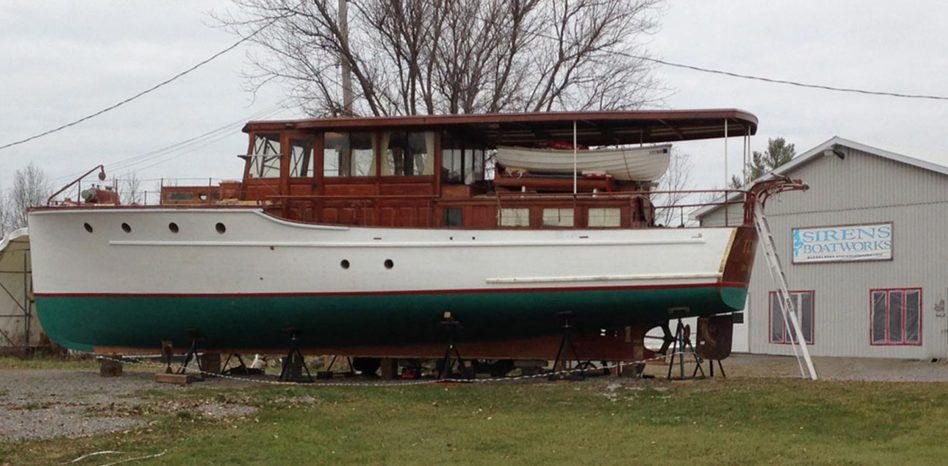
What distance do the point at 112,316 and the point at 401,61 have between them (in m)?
13.9

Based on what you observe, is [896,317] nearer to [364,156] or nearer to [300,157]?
[364,156]

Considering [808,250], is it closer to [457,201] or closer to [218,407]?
[457,201]

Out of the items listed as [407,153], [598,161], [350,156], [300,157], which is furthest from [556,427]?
[300,157]

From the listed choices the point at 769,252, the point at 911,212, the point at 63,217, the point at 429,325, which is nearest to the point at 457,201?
the point at 429,325

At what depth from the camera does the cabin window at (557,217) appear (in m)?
19.2

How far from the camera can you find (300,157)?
20469 mm

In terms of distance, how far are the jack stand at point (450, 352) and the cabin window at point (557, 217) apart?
210 centimetres

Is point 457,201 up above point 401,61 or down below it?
below

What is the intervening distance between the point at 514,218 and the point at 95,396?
6800 mm

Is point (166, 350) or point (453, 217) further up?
point (453, 217)

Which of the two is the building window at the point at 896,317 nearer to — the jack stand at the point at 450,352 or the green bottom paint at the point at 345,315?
the green bottom paint at the point at 345,315

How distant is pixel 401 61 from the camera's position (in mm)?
32375

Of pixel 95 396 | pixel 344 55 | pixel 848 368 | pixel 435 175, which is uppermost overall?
pixel 344 55

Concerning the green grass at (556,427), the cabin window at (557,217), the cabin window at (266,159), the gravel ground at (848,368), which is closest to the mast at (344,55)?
the cabin window at (266,159)
